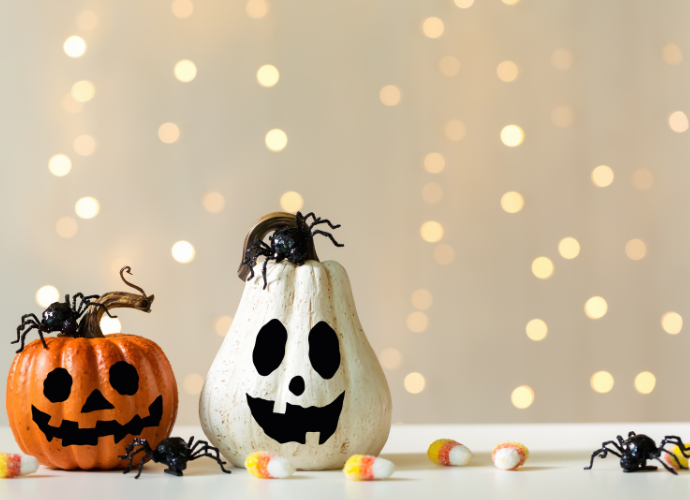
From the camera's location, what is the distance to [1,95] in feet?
5.86

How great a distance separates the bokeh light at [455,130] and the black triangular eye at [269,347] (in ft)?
3.83

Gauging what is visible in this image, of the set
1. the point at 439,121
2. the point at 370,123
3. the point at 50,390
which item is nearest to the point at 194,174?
the point at 370,123

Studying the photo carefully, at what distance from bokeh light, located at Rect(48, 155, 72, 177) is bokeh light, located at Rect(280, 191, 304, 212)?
0.57m

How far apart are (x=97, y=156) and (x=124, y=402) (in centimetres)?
114

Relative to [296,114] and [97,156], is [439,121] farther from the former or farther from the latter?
[97,156]

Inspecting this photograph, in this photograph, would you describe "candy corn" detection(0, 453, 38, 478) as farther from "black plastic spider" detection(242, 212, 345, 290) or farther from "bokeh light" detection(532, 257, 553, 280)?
"bokeh light" detection(532, 257, 553, 280)

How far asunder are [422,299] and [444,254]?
138mm

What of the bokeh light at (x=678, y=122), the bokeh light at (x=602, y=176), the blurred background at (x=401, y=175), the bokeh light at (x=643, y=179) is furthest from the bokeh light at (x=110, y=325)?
the bokeh light at (x=678, y=122)

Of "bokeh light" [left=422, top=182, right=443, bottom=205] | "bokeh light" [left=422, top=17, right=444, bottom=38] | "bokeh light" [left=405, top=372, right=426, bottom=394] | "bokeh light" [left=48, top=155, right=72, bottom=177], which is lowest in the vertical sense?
"bokeh light" [left=405, top=372, right=426, bottom=394]

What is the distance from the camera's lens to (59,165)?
70.9 inches

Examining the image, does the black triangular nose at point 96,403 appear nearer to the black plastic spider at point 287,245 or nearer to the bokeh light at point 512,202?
the black plastic spider at point 287,245

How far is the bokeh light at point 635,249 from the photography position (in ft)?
6.29

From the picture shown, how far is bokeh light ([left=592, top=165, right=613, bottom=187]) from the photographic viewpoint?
75.0 inches

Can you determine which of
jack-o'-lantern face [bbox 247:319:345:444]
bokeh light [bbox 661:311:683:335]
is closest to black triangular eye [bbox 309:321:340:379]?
jack-o'-lantern face [bbox 247:319:345:444]
